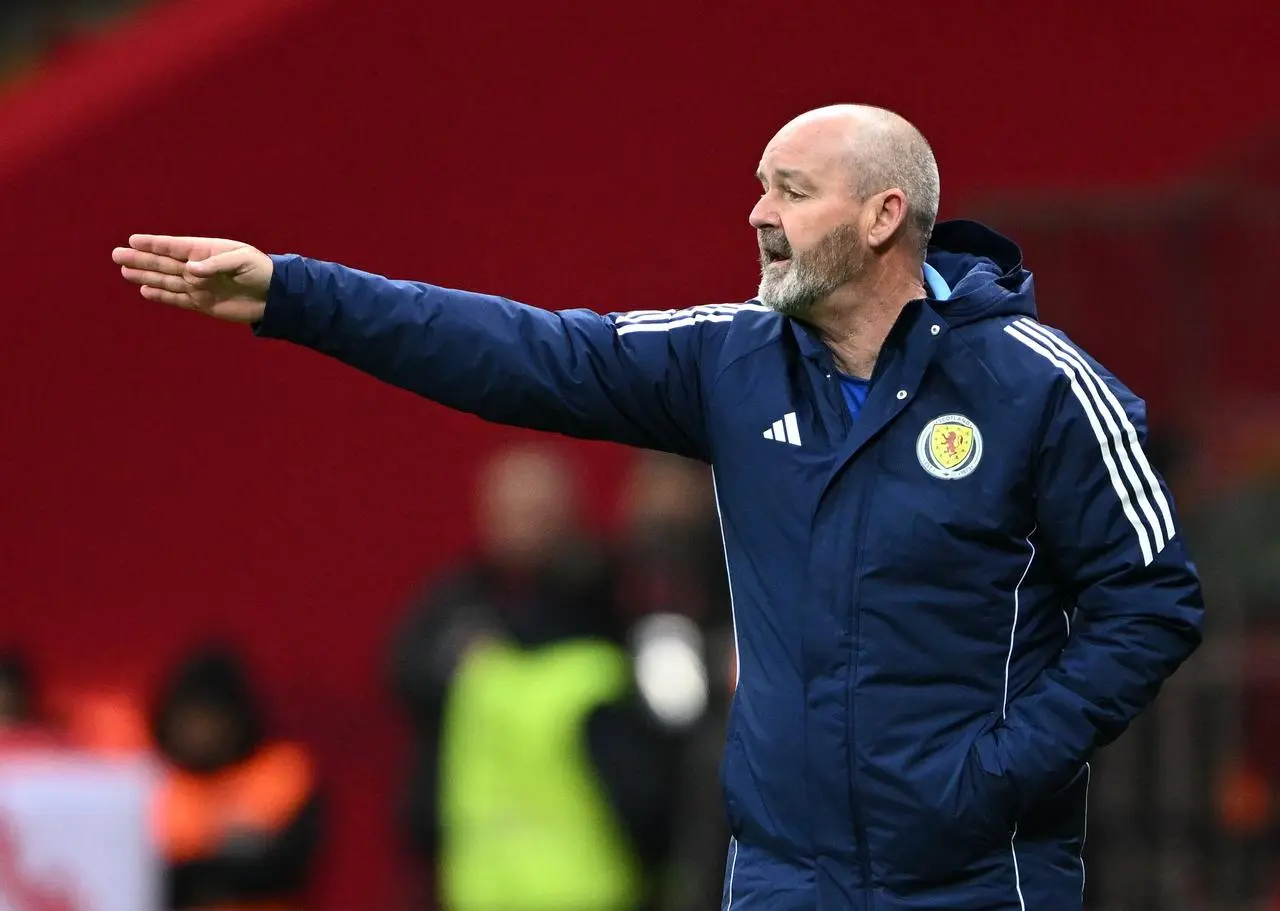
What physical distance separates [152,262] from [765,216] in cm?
96

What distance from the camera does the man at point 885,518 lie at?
3498mm

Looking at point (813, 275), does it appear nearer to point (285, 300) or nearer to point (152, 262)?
point (285, 300)

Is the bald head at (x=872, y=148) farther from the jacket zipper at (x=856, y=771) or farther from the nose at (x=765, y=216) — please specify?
the jacket zipper at (x=856, y=771)

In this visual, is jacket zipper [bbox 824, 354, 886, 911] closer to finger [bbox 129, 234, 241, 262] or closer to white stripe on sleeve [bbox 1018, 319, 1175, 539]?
white stripe on sleeve [bbox 1018, 319, 1175, 539]

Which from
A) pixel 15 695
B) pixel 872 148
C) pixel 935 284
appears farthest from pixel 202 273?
pixel 15 695

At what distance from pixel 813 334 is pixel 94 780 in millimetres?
→ 2351

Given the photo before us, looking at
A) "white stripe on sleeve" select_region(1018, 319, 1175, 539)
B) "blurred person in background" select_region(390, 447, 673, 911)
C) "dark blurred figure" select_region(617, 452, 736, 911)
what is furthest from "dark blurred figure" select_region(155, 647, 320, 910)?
"white stripe on sleeve" select_region(1018, 319, 1175, 539)

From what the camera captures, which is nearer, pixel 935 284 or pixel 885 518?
pixel 885 518

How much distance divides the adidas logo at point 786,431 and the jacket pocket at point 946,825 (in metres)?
0.54

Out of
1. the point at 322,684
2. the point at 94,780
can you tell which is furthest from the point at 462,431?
the point at 94,780

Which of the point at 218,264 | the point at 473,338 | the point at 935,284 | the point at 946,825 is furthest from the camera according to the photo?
the point at 935,284

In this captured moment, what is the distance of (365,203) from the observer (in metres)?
9.15

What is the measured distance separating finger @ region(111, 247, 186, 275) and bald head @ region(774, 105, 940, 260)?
963 millimetres

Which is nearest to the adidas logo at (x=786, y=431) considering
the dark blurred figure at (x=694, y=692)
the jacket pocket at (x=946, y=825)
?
the jacket pocket at (x=946, y=825)
